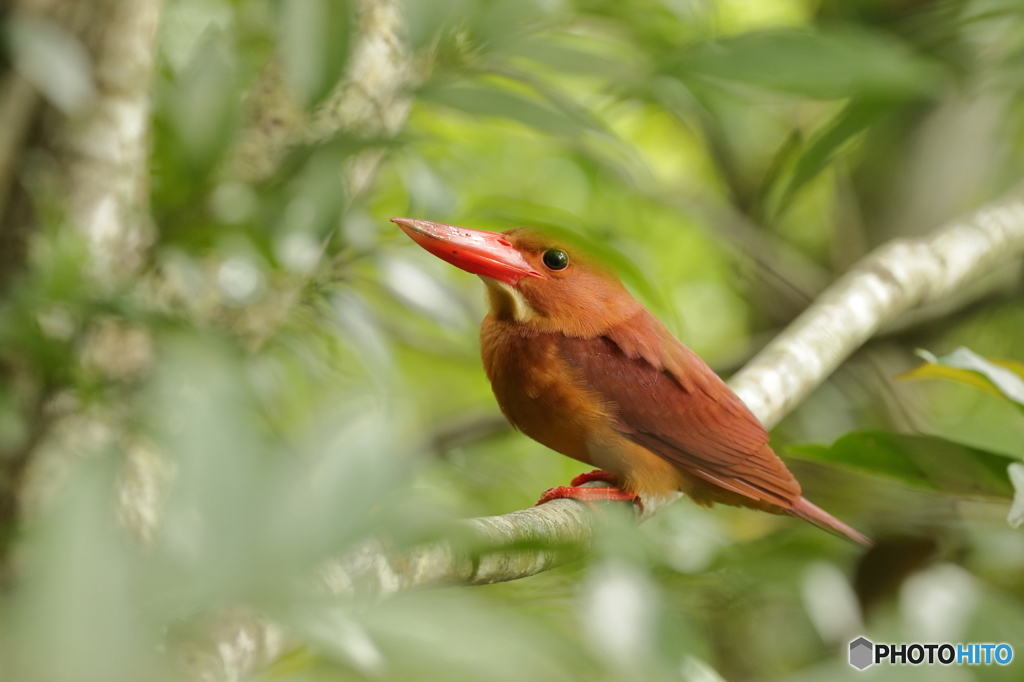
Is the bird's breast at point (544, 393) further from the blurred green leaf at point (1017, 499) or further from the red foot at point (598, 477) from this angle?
the blurred green leaf at point (1017, 499)

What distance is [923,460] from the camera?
3.77ft

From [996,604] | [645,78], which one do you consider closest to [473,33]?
[645,78]

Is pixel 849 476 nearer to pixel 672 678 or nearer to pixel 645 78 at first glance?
pixel 645 78

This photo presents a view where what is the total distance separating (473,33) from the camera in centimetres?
129

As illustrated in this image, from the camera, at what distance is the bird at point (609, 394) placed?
1188 millimetres

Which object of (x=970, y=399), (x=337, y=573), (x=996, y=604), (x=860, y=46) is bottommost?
(x=970, y=399)

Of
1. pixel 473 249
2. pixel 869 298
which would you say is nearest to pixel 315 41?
pixel 473 249

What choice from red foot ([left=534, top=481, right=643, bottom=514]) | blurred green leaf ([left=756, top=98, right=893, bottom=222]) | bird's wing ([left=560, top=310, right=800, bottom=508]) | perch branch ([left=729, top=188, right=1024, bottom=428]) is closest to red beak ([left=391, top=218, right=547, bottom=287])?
bird's wing ([left=560, top=310, right=800, bottom=508])

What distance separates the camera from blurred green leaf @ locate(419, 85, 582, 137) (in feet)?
4.10

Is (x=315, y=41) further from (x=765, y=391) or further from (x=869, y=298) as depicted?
(x=869, y=298)

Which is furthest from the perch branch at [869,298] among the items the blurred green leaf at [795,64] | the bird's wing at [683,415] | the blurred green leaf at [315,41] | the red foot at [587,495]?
Result: the blurred green leaf at [315,41]

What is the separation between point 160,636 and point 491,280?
3.01ft

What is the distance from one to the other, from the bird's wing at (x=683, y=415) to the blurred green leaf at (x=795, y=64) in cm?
41

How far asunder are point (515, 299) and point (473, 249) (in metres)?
0.13
